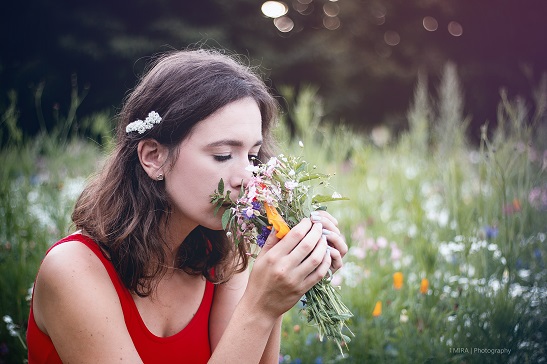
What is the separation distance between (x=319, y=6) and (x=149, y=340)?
15.2 m

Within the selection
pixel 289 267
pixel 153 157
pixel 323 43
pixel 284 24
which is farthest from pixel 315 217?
pixel 284 24

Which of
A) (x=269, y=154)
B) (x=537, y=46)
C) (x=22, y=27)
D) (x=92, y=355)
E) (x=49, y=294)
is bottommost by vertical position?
(x=92, y=355)

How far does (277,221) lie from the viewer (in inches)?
68.1

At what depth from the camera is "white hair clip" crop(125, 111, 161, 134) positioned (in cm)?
196

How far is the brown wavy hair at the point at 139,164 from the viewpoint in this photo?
1927 millimetres

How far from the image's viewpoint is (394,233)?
416 cm

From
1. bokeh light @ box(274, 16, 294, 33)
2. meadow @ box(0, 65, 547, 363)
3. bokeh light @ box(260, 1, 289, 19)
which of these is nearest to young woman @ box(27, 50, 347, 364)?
meadow @ box(0, 65, 547, 363)

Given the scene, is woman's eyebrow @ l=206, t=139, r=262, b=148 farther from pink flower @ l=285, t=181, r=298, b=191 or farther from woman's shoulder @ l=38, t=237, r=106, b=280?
woman's shoulder @ l=38, t=237, r=106, b=280

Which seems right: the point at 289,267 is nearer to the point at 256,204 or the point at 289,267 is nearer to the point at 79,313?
the point at 256,204

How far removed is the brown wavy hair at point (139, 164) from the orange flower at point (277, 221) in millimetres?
410

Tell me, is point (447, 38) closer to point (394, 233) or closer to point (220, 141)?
point (394, 233)

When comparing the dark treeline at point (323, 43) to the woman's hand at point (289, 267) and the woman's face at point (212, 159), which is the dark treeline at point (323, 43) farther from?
the woman's hand at point (289, 267)

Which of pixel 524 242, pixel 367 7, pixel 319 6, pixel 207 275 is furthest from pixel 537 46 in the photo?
pixel 207 275

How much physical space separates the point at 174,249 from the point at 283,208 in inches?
23.4
